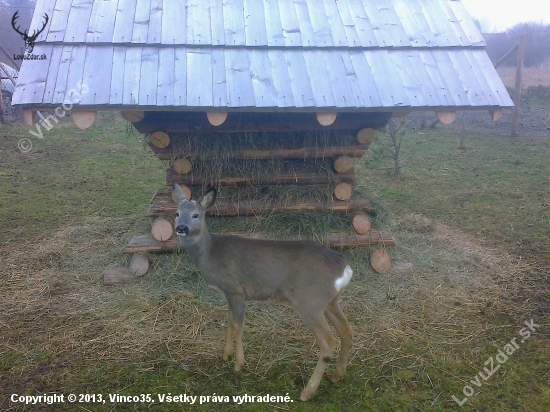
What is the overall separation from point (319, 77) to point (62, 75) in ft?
9.07

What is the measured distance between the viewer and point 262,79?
17.3 feet

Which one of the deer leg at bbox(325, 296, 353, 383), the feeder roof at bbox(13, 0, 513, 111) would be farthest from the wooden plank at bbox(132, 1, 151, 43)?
the deer leg at bbox(325, 296, 353, 383)

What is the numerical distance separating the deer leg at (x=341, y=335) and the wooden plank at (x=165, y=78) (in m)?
2.60

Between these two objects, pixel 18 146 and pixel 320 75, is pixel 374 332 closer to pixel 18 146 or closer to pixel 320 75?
pixel 320 75

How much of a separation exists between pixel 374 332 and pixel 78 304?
3446 mm

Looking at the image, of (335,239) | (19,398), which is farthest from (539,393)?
(19,398)

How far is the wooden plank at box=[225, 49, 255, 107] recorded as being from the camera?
5027 mm

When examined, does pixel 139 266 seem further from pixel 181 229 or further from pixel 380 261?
pixel 380 261

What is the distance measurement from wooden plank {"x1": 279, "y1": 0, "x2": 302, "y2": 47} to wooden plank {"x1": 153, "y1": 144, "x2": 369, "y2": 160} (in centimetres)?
131

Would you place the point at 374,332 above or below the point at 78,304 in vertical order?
above

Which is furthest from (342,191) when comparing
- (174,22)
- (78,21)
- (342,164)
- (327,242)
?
(78,21)

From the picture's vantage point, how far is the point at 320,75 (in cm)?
543

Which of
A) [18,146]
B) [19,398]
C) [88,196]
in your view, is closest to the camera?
[19,398]

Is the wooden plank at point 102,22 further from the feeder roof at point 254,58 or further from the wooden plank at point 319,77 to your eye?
the wooden plank at point 319,77
